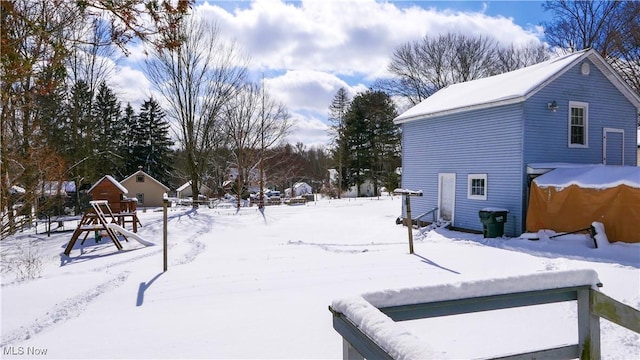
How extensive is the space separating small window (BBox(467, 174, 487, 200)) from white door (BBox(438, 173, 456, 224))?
32.4 inches

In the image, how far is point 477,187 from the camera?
14.6 meters

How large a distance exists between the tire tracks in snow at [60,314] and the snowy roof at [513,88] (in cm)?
1252

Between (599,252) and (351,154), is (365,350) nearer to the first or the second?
(599,252)

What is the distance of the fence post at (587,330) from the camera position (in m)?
2.39

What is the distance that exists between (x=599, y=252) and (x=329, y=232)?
8.78 meters

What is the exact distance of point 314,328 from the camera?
4621 mm

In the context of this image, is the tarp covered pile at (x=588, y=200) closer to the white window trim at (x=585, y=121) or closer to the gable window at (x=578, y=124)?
the white window trim at (x=585, y=121)

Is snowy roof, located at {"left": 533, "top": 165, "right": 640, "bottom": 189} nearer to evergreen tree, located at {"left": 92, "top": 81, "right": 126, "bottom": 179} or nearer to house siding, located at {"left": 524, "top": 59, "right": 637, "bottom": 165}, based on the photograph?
house siding, located at {"left": 524, "top": 59, "right": 637, "bottom": 165}

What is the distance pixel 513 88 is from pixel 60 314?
557 inches

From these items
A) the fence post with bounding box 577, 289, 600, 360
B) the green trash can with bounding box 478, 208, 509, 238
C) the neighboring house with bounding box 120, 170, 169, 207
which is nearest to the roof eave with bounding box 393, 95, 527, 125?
the green trash can with bounding box 478, 208, 509, 238

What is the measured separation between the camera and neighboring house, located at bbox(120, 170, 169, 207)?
Answer: 36188 millimetres

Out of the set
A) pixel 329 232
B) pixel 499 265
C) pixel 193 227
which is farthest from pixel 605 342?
pixel 193 227

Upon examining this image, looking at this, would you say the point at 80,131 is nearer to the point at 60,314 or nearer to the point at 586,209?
the point at 60,314

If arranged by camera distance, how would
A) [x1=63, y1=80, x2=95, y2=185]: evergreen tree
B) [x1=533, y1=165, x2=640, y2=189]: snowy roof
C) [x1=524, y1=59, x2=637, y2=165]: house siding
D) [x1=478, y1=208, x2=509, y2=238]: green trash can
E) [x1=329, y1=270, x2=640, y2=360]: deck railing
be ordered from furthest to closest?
[x1=63, y1=80, x2=95, y2=185]: evergreen tree → [x1=524, y1=59, x2=637, y2=165]: house siding → [x1=478, y1=208, x2=509, y2=238]: green trash can → [x1=533, y1=165, x2=640, y2=189]: snowy roof → [x1=329, y1=270, x2=640, y2=360]: deck railing
